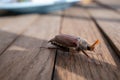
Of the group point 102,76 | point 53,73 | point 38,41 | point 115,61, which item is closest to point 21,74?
point 53,73

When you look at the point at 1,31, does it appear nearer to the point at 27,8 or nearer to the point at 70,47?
the point at 70,47

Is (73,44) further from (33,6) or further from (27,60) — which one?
(33,6)

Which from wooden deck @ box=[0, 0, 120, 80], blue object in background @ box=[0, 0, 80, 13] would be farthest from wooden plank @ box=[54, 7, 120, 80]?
blue object in background @ box=[0, 0, 80, 13]

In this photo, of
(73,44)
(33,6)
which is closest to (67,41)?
(73,44)

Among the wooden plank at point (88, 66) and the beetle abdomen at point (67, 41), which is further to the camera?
the beetle abdomen at point (67, 41)

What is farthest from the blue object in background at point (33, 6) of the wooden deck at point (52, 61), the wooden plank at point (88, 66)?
the wooden plank at point (88, 66)

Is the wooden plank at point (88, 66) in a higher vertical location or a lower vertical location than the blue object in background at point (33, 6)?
higher

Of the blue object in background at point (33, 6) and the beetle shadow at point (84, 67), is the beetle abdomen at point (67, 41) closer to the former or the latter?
the beetle shadow at point (84, 67)

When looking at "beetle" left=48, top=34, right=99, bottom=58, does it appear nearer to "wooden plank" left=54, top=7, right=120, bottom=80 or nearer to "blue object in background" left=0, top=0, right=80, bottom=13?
"wooden plank" left=54, top=7, right=120, bottom=80
